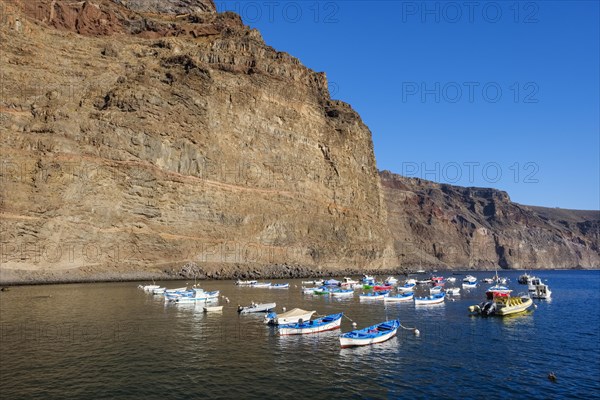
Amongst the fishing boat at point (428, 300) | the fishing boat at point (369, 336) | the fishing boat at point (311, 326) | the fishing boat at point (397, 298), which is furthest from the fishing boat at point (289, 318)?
the fishing boat at point (397, 298)

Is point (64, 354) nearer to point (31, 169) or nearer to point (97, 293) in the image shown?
point (97, 293)

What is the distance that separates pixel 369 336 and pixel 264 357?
7961mm

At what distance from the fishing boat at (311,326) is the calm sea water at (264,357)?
2.75 ft

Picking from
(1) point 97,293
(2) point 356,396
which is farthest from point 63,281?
(2) point 356,396

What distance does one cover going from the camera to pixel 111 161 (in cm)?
7875

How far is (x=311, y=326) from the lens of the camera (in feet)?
109

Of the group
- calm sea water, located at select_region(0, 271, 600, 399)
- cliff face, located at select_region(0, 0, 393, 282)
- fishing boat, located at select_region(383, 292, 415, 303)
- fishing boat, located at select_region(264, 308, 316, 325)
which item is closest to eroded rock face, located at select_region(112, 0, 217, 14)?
cliff face, located at select_region(0, 0, 393, 282)

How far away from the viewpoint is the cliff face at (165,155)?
71312mm

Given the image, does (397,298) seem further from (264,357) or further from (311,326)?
(264,357)

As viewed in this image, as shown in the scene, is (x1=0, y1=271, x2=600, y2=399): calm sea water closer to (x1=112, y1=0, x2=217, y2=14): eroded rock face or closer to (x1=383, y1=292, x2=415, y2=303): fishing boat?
(x1=383, y1=292, x2=415, y2=303): fishing boat

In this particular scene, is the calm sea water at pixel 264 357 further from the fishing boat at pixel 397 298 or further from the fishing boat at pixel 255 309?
the fishing boat at pixel 397 298

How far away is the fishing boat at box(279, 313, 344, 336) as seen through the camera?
3200 centimetres

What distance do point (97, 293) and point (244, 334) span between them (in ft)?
101

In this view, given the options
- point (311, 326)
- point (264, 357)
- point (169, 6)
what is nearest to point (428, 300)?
point (311, 326)
